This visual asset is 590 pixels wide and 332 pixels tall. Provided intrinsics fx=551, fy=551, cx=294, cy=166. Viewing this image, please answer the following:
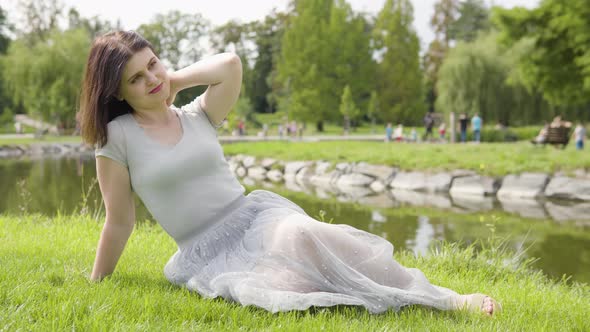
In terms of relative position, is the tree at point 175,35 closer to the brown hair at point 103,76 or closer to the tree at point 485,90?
the tree at point 485,90

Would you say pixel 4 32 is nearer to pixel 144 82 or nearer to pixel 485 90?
pixel 485 90

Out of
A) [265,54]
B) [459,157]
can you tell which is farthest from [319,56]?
[459,157]

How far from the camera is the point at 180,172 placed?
2248 mm

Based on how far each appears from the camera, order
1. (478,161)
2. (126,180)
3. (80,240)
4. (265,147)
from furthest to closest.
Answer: (265,147)
(478,161)
(80,240)
(126,180)

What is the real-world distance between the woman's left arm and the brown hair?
8.5 inches

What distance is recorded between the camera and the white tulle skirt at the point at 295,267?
2076 mm

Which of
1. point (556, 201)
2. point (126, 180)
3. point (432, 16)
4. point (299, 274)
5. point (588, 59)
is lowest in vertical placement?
point (556, 201)

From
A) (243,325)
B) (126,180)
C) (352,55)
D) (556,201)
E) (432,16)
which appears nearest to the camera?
(243,325)

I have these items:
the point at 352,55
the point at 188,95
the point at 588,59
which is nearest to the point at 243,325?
the point at 588,59

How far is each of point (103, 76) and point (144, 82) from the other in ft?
0.52

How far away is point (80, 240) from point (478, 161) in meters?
10.1

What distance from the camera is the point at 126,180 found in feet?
7.41

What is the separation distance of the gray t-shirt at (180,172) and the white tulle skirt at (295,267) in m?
0.09

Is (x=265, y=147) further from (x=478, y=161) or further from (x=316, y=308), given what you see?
(x=316, y=308)
